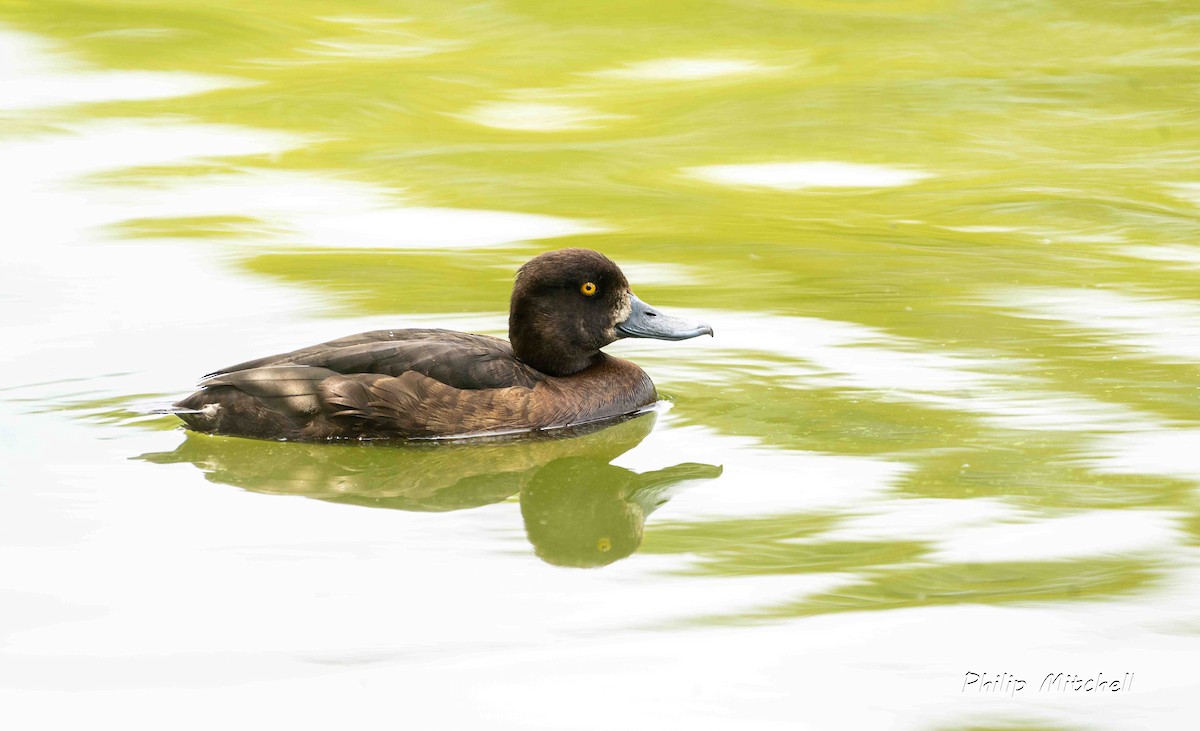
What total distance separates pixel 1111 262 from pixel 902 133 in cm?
399

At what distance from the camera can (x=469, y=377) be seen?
764cm

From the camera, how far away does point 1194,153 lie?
13922 mm

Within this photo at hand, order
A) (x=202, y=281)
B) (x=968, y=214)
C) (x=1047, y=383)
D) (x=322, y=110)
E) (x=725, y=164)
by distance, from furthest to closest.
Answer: (x=322, y=110)
(x=725, y=164)
(x=968, y=214)
(x=202, y=281)
(x=1047, y=383)

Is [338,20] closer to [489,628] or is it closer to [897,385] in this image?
[897,385]

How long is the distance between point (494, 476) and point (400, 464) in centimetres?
42

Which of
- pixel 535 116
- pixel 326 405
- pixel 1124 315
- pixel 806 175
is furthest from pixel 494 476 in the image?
pixel 535 116

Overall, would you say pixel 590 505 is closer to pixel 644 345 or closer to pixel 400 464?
pixel 400 464

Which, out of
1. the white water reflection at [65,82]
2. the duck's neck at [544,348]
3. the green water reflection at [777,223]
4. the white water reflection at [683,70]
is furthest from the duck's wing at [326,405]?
the white water reflection at [683,70]

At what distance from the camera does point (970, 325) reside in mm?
9320

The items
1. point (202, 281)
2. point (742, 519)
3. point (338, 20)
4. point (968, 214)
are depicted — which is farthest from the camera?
point (338, 20)

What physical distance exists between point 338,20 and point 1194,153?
8892mm

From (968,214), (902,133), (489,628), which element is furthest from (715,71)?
(489,628)

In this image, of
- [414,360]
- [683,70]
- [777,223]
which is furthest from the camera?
[683,70]

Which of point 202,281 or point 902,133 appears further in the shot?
point 902,133
